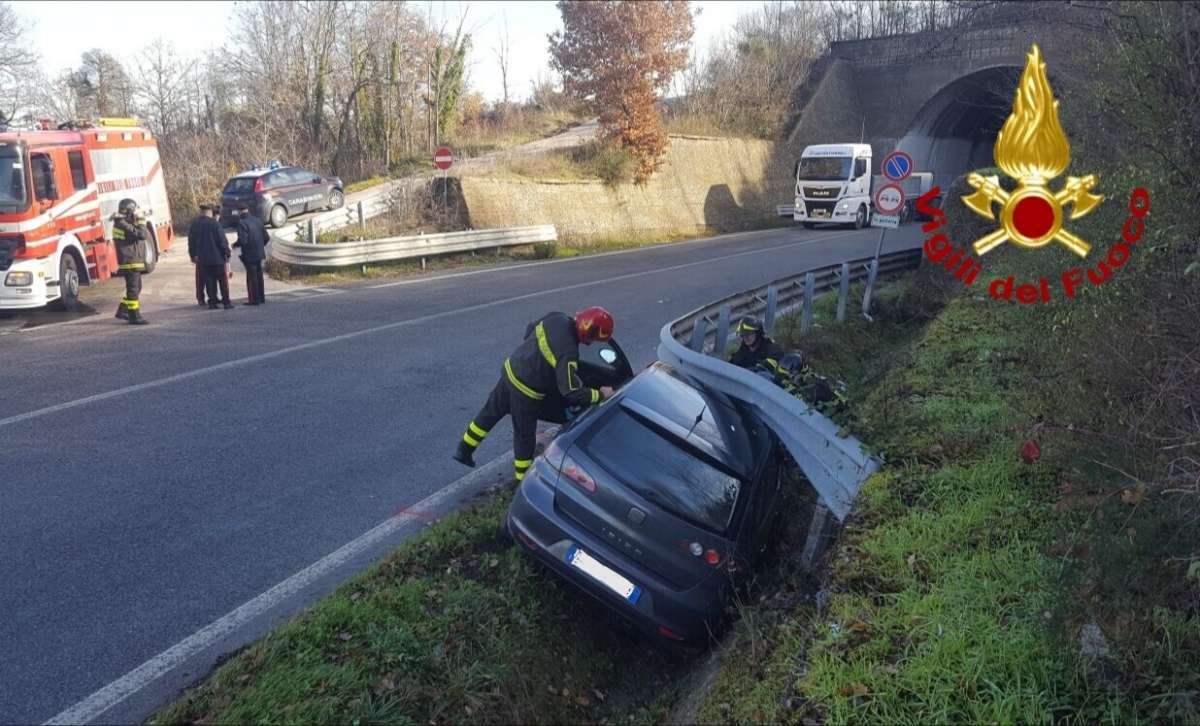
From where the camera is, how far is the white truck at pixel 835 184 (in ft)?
97.7

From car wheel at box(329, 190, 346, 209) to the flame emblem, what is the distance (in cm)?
2381

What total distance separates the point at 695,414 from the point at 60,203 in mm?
12035

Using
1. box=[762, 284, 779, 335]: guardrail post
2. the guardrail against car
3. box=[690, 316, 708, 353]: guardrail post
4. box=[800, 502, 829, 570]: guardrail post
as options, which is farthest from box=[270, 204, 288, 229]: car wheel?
box=[800, 502, 829, 570]: guardrail post

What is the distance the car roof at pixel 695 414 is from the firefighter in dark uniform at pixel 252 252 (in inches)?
386

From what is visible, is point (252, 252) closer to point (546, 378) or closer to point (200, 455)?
point (200, 455)

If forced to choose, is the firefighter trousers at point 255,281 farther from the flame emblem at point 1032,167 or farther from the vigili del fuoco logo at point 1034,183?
the flame emblem at point 1032,167

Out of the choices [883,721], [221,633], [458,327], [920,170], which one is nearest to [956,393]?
[883,721]

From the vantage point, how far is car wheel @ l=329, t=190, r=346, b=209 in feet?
85.1

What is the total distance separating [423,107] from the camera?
110 feet

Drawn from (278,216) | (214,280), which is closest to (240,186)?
(278,216)

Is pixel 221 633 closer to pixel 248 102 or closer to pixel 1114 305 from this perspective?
pixel 1114 305

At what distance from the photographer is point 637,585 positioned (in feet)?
15.5

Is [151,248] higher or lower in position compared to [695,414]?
higher

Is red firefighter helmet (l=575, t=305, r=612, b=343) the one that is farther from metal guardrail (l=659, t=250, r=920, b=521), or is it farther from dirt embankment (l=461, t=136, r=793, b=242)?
dirt embankment (l=461, t=136, r=793, b=242)
